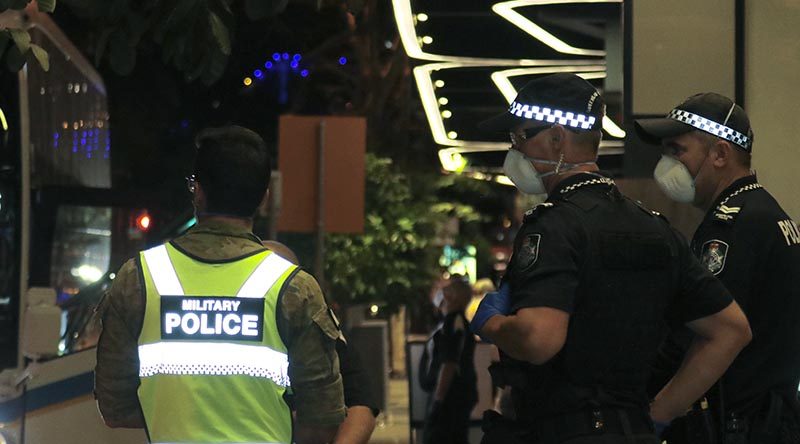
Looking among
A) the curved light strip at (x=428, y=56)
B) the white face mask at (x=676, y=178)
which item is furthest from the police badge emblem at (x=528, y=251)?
the curved light strip at (x=428, y=56)

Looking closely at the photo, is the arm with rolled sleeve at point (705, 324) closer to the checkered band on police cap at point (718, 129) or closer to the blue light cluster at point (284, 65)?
the checkered band on police cap at point (718, 129)

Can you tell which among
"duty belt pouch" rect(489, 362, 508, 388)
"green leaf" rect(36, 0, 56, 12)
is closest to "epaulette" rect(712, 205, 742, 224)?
"duty belt pouch" rect(489, 362, 508, 388)

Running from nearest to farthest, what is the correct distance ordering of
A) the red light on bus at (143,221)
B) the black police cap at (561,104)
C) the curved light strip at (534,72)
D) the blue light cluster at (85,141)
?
the black police cap at (561,104) → the blue light cluster at (85,141) → the red light on bus at (143,221) → the curved light strip at (534,72)

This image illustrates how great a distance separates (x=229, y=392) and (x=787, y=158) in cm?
390

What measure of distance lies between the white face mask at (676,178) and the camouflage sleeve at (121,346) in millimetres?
2107

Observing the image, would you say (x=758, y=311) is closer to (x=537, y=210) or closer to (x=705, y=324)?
(x=705, y=324)

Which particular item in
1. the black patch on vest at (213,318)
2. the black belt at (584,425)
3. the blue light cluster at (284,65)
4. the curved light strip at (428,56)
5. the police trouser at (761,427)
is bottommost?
the police trouser at (761,427)

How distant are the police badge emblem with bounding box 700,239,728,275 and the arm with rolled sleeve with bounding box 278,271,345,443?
1.51 meters

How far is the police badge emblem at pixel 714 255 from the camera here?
497 centimetres

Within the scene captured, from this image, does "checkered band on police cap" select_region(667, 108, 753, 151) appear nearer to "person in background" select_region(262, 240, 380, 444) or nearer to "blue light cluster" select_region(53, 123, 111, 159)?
"person in background" select_region(262, 240, 380, 444)

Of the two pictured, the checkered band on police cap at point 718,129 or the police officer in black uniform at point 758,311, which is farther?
the checkered band on police cap at point 718,129

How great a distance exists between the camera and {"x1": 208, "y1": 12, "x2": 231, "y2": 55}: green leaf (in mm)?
5711

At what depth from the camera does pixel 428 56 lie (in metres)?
13.6

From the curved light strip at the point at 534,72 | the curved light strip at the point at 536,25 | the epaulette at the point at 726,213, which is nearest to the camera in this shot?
the epaulette at the point at 726,213
